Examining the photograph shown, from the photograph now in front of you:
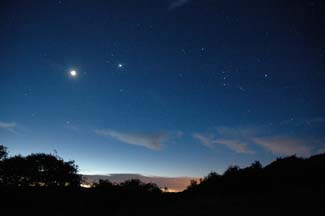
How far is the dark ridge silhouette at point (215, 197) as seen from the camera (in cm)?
1852

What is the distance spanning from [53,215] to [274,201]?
1378cm

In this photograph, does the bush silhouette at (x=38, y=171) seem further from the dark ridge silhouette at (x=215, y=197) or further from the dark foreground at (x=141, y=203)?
the dark foreground at (x=141, y=203)

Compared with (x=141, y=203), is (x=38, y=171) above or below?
above

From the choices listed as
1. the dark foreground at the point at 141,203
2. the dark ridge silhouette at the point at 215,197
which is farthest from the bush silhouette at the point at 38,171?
the dark foreground at the point at 141,203

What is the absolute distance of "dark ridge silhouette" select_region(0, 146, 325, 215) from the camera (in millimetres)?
18516

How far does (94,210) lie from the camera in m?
21.1

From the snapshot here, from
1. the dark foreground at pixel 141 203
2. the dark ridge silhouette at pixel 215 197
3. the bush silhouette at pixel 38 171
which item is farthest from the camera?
the bush silhouette at pixel 38 171

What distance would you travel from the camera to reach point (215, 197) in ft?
78.2

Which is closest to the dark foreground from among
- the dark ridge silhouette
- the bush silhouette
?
the dark ridge silhouette

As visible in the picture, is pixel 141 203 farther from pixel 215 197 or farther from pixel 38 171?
pixel 38 171

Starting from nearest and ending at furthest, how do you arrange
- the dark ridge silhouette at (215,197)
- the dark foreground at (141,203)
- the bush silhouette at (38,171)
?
the dark foreground at (141,203) → the dark ridge silhouette at (215,197) → the bush silhouette at (38,171)

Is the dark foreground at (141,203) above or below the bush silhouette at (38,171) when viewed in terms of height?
below

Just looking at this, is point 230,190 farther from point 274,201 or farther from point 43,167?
point 43,167

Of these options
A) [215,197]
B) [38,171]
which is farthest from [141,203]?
[38,171]
